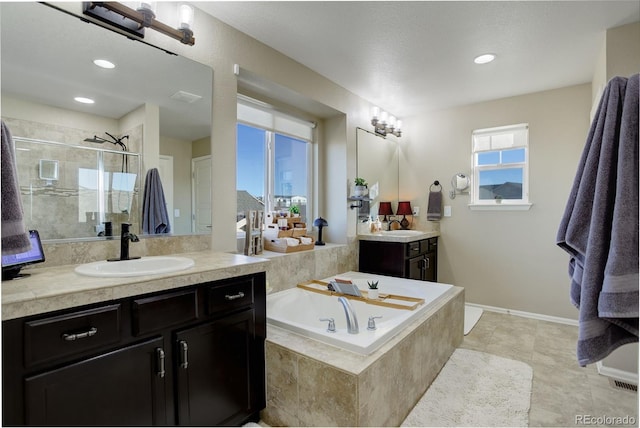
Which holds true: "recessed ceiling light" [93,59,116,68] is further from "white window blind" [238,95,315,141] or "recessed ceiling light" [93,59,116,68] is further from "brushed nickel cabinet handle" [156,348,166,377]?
"brushed nickel cabinet handle" [156,348,166,377]

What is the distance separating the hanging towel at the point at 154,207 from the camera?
1.92 metres

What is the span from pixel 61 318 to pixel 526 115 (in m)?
4.40

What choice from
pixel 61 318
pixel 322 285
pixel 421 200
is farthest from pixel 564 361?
pixel 61 318

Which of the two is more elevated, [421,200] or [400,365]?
[421,200]

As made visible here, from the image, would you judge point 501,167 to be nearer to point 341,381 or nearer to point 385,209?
point 385,209

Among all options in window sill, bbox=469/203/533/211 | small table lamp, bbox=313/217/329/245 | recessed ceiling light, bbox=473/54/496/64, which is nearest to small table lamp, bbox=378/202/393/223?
window sill, bbox=469/203/533/211

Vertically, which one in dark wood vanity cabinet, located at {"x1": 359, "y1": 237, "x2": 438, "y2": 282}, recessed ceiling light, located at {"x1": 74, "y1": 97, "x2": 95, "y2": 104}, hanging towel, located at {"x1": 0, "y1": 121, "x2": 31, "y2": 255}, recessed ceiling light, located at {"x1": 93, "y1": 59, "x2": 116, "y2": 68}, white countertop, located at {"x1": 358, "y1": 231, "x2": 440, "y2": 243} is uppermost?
recessed ceiling light, located at {"x1": 93, "y1": 59, "x2": 116, "y2": 68}

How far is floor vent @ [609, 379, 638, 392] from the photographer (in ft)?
7.16

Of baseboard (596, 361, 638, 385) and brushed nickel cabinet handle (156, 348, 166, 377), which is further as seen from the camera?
baseboard (596, 361, 638, 385)

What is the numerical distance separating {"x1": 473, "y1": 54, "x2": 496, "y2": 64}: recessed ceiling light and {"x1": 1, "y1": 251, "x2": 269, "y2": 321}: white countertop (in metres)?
2.60

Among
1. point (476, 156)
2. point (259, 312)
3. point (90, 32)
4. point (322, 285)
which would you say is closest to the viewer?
point (90, 32)

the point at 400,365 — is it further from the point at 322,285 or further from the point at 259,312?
the point at 322,285

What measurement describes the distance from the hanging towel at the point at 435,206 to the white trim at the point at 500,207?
14.4 inches

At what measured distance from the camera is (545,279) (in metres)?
3.57
